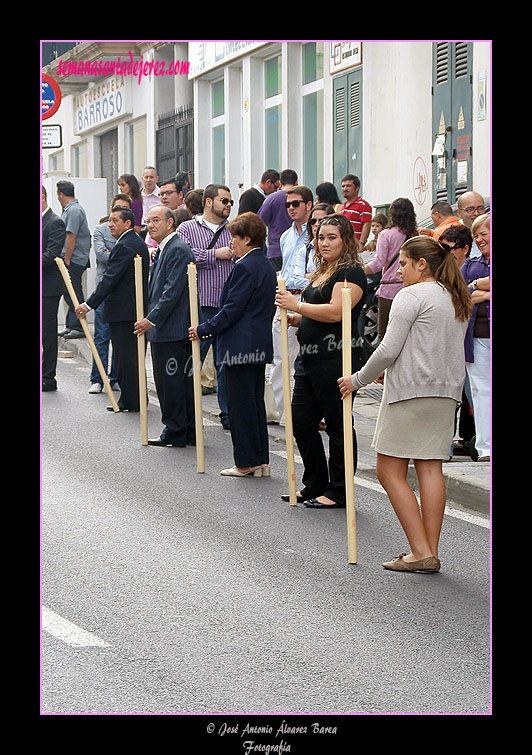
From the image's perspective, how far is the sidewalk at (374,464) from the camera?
8.36 metres

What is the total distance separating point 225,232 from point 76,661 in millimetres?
6728

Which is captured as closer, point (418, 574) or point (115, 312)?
point (418, 574)

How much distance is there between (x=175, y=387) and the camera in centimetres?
1077

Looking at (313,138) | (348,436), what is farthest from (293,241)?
(313,138)

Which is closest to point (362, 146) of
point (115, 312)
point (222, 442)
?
point (115, 312)

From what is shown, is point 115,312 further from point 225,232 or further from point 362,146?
point 362,146

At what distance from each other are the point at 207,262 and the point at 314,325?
3544 mm

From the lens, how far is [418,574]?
6.66 meters

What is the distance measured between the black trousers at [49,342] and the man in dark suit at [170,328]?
3141mm

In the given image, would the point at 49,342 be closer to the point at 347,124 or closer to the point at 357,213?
the point at 357,213

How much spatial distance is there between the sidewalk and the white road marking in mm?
3321

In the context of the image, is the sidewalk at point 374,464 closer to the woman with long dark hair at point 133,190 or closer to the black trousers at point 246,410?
the black trousers at point 246,410

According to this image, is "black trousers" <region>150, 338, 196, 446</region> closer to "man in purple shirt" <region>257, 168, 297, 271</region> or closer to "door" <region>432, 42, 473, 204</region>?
"man in purple shirt" <region>257, 168, 297, 271</region>
